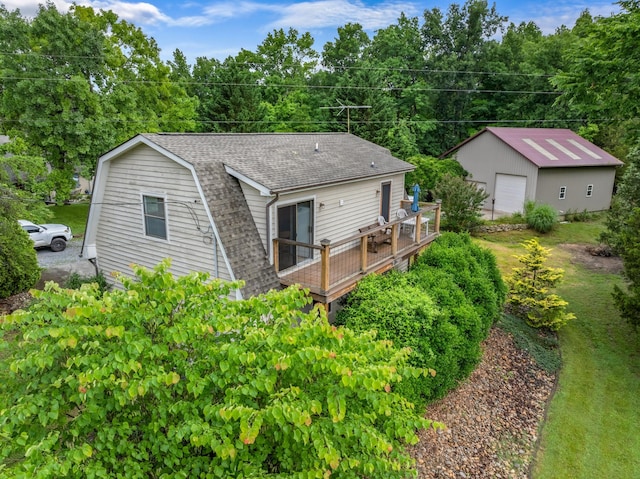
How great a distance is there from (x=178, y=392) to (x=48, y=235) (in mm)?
17777

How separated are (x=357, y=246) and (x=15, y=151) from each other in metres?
12.1

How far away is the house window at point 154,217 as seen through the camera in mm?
10031

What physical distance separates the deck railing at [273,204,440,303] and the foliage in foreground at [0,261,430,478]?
15.0 feet

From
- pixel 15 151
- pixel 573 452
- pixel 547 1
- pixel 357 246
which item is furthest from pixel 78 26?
pixel 547 1

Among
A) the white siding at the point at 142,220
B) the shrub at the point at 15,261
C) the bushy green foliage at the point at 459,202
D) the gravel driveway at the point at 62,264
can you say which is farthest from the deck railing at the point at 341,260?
the gravel driveway at the point at 62,264

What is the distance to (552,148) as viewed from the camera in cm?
2698

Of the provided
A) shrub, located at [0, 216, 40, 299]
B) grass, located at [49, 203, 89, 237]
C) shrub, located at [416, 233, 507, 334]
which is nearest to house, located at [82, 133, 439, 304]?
shrub, located at [416, 233, 507, 334]

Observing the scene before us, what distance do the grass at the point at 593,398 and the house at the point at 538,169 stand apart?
10.9 m

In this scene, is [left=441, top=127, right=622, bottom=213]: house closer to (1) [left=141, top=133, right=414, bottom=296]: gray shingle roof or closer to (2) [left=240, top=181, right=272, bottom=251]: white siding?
(1) [left=141, top=133, right=414, bottom=296]: gray shingle roof

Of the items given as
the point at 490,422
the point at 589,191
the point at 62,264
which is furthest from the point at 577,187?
the point at 62,264

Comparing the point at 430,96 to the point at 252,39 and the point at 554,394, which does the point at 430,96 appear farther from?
the point at 554,394

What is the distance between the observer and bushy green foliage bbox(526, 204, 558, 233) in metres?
22.8

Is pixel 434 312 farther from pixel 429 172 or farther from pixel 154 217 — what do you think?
pixel 429 172

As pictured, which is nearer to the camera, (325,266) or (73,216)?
(325,266)
